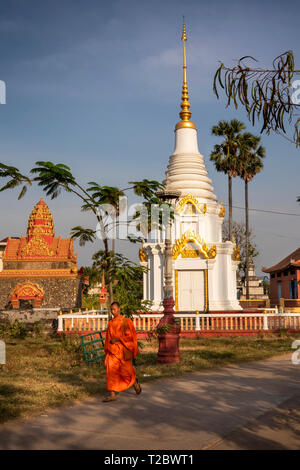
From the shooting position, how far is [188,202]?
84.8 ft

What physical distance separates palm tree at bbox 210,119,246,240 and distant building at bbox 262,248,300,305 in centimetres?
759

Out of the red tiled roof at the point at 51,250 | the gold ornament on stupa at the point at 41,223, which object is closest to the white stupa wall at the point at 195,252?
the red tiled roof at the point at 51,250

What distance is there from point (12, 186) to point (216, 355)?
7.00 metres

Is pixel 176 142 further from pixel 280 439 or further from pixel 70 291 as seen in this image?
pixel 280 439

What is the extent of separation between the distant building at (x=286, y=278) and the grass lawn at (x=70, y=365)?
23416 mm

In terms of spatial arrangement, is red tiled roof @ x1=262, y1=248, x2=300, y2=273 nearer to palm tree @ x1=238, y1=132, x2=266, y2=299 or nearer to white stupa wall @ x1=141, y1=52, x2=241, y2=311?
palm tree @ x1=238, y1=132, x2=266, y2=299

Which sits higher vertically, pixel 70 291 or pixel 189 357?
pixel 70 291

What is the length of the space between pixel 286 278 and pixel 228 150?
42.5 feet

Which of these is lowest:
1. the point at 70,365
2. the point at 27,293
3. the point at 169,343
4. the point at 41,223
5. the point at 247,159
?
the point at 70,365

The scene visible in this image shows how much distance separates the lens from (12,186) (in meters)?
11.0

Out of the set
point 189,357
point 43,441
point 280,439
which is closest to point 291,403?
point 280,439

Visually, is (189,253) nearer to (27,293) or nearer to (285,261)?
(27,293)

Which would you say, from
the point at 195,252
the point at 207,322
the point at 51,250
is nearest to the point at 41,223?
the point at 51,250
